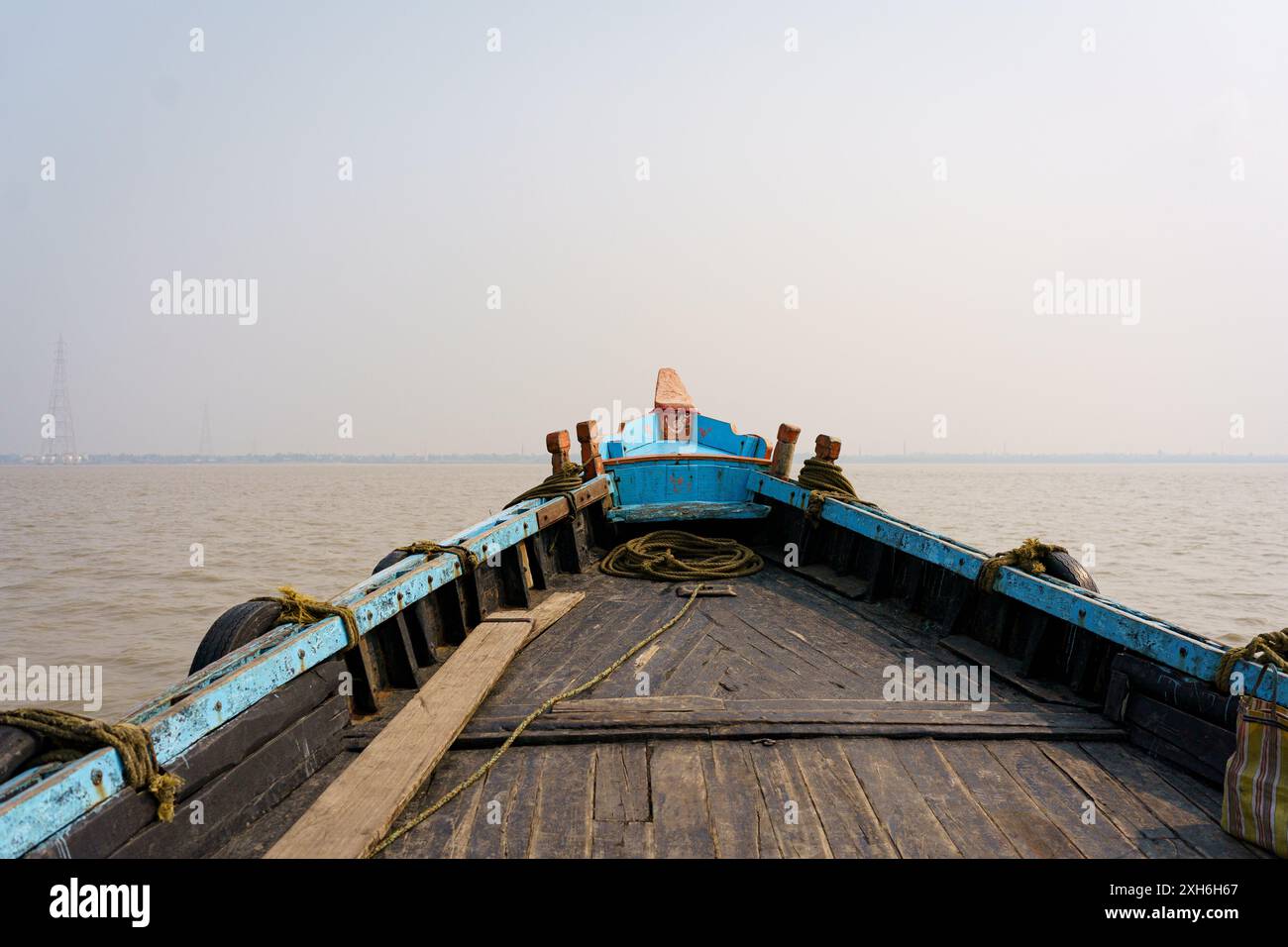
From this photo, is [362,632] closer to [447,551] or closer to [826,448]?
[447,551]

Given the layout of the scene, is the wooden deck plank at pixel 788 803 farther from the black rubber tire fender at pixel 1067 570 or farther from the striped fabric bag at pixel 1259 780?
the black rubber tire fender at pixel 1067 570

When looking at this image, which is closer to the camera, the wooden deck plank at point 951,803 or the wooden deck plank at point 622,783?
the wooden deck plank at point 951,803

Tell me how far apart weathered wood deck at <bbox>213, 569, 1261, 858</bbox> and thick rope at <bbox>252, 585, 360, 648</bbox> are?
0.42 m

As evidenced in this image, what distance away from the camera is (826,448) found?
660cm

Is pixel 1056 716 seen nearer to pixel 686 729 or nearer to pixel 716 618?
pixel 686 729

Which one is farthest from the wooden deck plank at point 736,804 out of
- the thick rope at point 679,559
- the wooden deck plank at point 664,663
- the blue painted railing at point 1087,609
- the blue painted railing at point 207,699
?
the thick rope at point 679,559

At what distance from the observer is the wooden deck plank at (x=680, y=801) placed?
94.0 inches

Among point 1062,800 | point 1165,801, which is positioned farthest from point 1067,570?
point 1062,800

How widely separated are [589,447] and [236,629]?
13.4ft

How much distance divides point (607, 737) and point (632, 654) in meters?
1.06

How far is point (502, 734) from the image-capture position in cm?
314

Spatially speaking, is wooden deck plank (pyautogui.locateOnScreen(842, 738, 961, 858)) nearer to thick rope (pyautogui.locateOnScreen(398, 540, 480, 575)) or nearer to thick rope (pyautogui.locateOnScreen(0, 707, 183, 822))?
thick rope (pyautogui.locateOnScreen(0, 707, 183, 822))

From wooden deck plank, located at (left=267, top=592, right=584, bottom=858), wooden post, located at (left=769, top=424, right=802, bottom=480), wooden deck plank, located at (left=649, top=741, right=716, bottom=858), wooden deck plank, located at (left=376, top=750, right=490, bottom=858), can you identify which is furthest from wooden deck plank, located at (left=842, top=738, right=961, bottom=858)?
wooden post, located at (left=769, top=424, right=802, bottom=480)
